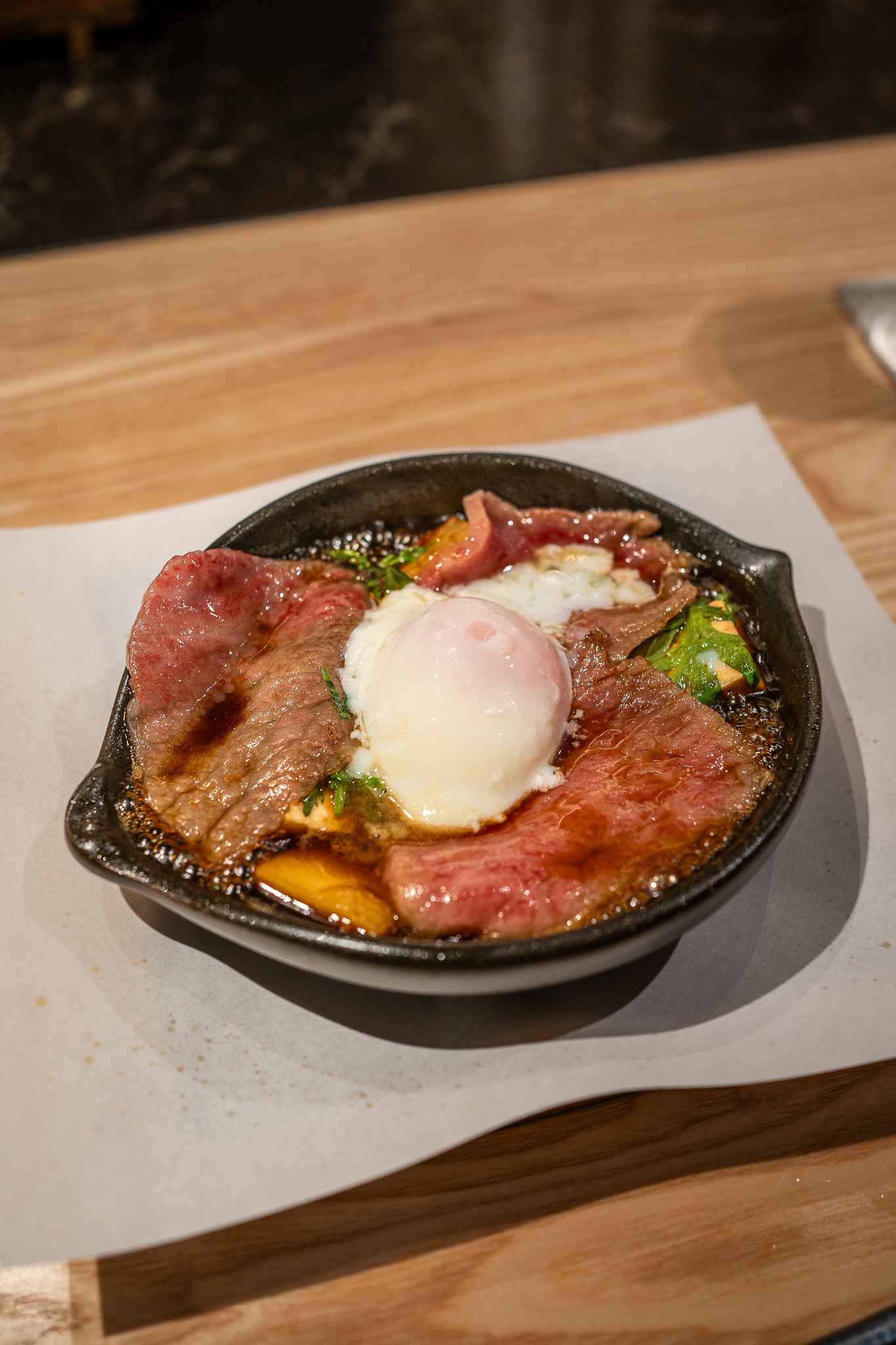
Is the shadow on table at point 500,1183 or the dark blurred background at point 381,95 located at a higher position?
the dark blurred background at point 381,95

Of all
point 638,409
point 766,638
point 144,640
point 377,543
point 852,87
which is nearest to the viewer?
point 144,640

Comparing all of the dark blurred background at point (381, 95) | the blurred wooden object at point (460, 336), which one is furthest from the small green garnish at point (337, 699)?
the dark blurred background at point (381, 95)

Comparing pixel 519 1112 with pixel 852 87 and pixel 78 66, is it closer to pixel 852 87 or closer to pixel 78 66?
pixel 852 87

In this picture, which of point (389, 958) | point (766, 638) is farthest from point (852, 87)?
point (389, 958)

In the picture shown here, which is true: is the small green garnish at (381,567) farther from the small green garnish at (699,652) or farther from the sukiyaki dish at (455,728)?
the small green garnish at (699,652)

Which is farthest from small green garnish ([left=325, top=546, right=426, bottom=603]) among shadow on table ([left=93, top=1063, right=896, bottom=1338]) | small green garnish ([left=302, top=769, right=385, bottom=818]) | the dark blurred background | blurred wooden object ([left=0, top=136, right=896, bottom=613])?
the dark blurred background
